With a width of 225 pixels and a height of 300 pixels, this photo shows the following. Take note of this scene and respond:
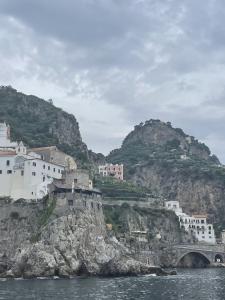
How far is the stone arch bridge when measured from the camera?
117875 mm

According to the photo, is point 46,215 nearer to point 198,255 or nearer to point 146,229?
point 146,229

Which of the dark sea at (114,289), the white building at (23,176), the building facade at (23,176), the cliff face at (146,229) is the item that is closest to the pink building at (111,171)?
the cliff face at (146,229)

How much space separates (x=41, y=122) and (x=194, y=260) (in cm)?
5824

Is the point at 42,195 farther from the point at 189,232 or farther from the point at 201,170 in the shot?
the point at 201,170

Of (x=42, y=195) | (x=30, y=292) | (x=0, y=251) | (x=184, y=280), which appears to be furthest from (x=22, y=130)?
(x=30, y=292)

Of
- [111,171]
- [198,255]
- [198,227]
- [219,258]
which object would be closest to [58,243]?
[198,255]

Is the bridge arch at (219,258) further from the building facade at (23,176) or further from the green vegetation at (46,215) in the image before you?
the green vegetation at (46,215)

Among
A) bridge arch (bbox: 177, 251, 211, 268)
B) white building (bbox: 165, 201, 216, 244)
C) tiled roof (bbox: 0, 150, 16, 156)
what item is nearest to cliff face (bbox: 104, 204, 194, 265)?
bridge arch (bbox: 177, 251, 211, 268)

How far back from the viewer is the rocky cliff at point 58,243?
82.1m

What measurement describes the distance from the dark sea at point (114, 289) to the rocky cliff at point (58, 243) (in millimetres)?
5006

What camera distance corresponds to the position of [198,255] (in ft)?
408

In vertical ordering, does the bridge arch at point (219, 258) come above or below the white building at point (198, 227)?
below

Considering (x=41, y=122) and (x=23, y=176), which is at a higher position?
(x=41, y=122)

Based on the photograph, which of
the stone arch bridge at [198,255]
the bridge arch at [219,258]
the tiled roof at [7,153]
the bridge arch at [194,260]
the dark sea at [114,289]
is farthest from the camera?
the bridge arch at [219,258]
